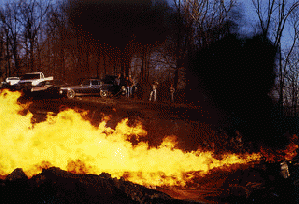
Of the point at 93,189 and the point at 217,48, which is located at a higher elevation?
the point at 217,48

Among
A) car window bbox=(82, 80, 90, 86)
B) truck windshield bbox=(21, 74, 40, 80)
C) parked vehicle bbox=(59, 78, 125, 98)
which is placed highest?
truck windshield bbox=(21, 74, 40, 80)

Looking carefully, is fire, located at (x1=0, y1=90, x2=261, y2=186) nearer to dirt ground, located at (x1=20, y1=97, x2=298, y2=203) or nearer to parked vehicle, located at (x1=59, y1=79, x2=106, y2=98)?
dirt ground, located at (x1=20, y1=97, x2=298, y2=203)

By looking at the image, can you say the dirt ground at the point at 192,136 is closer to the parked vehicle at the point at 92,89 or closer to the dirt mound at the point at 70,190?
the dirt mound at the point at 70,190

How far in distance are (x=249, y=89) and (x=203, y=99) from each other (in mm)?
3767

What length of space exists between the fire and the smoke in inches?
348

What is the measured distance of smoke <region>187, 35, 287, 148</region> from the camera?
16922 mm

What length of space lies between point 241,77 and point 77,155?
1383 centimetres

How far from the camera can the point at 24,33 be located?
107 ft

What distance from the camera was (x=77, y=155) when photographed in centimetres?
657

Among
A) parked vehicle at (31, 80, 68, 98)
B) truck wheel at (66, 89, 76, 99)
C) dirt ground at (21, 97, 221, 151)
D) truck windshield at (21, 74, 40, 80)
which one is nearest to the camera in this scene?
dirt ground at (21, 97, 221, 151)

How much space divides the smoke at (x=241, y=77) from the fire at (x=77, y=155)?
884 centimetres

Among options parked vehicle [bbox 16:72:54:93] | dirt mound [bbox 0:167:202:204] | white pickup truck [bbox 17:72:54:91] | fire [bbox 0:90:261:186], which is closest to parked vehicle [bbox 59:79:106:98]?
parked vehicle [bbox 16:72:54:93]

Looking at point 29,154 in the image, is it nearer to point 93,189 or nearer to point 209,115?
point 93,189

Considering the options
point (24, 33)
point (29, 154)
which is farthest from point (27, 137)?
point (24, 33)
